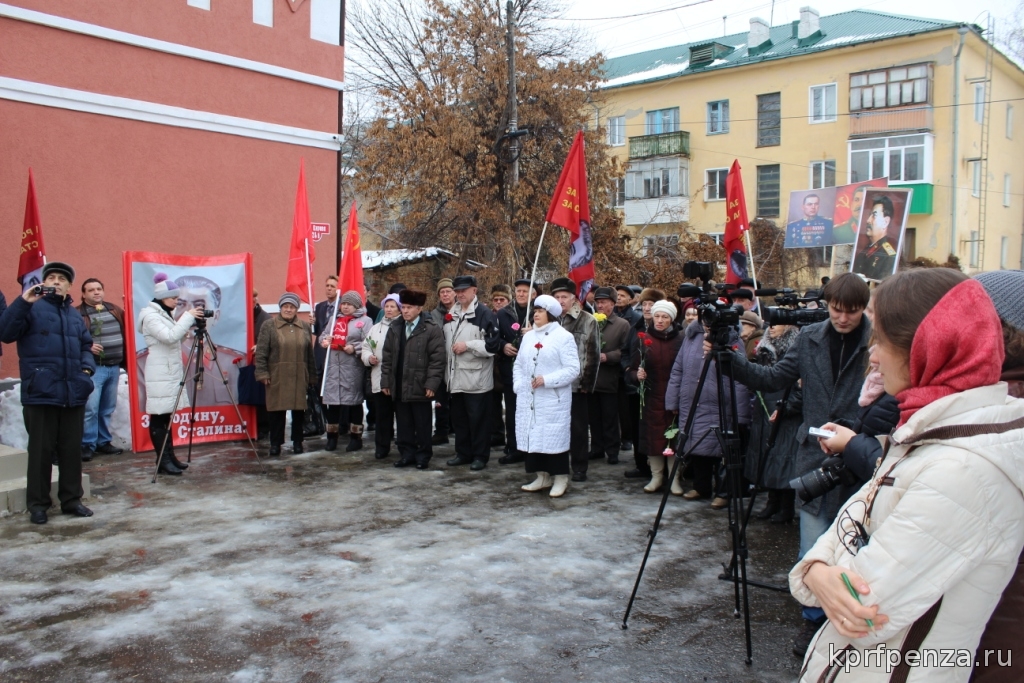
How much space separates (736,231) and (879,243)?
59.0 inches

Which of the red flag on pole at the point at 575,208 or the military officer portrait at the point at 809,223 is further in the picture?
the military officer portrait at the point at 809,223

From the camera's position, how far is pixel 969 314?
5.84ft

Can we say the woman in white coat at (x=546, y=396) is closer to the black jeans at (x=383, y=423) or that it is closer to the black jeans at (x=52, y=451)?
the black jeans at (x=383, y=423)

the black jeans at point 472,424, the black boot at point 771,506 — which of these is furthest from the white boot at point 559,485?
the black boot at point 771,506

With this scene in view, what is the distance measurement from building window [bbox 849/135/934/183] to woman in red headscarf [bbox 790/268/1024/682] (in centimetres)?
3163

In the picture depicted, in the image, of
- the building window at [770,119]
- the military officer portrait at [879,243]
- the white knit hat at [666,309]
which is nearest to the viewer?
the white knit hat at [666,309]

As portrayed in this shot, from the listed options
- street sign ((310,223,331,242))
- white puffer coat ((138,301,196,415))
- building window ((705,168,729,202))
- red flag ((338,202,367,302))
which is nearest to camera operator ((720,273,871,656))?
white puffer coat ((138,301,196,415))

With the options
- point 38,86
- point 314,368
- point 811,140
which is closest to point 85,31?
point 38,86

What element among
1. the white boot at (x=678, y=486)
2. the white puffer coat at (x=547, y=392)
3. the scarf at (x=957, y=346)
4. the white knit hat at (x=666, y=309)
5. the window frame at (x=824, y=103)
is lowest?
the white boot at (x=678, y=486)

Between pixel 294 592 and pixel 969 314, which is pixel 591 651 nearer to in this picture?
pixel 294 592

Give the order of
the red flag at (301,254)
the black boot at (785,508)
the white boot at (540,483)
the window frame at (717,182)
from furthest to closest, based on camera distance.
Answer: the window frame at (717,182) < the red flag at (301,254) < the white boot at (540,483) < the black boot at (785,508)

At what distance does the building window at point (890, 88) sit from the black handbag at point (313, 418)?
27793 millimetres

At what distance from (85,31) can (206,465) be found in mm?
6631

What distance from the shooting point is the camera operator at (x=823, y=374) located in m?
4.19
